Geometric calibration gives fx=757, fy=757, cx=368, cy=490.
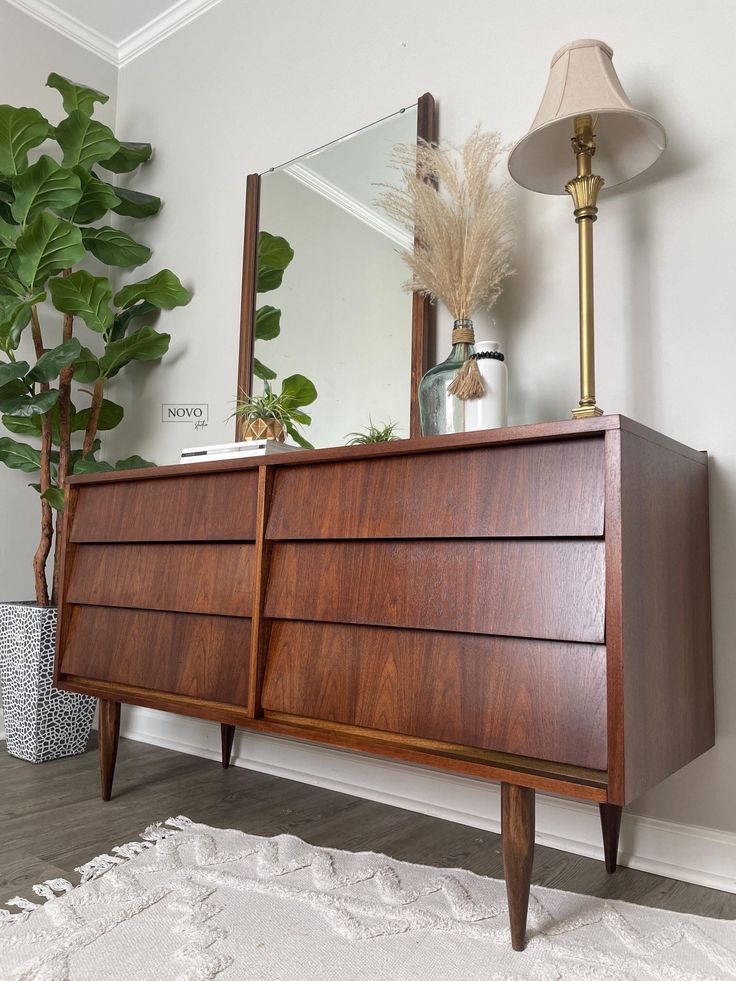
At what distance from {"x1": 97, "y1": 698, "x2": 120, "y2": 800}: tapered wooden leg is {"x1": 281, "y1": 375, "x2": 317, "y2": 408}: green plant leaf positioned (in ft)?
3.04

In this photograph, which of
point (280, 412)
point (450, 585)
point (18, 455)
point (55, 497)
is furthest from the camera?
point (18, 455)

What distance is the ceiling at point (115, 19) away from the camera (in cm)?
275

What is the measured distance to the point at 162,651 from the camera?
1.72 meters

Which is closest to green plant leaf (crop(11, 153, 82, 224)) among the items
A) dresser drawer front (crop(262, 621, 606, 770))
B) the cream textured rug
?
dresser drawer front (crop(262, 621, 606, 770))

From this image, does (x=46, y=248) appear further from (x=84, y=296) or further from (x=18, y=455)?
(x=18, y=455)

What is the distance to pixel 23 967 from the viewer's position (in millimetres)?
1104

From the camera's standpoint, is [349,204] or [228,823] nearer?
[228,823]

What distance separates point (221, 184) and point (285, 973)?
2321mm

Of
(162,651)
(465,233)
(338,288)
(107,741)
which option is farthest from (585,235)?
(107,741)

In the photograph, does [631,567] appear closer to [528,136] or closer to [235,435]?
[528,136]

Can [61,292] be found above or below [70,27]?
below

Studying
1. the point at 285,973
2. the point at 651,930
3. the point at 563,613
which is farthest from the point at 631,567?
the point at 285,973

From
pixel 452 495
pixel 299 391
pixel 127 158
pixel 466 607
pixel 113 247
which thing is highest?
pixel 127 158

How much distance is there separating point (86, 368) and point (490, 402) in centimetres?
156
